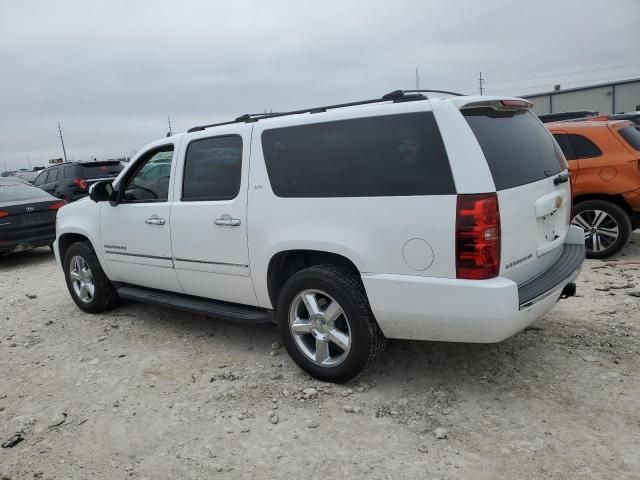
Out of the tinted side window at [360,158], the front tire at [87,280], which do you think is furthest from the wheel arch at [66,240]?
the tinted side window at [360,158]

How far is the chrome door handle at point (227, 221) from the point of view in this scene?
3.87 metres

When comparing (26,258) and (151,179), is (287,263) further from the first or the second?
(26,258)

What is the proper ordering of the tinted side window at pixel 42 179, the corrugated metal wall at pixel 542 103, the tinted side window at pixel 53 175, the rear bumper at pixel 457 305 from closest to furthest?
the rear bumper at pixel 457 305
the tinted side window at pixel 53 175
the tinted side window at pixel 42 179
the corrugated metal wall at pixel 542 103

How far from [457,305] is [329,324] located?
3.05 ft

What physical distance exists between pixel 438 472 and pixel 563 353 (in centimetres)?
173

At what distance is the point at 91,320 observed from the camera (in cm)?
548

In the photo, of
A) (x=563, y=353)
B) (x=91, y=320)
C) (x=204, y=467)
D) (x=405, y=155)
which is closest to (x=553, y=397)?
(x=563, y=353)

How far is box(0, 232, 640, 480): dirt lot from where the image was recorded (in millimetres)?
2781

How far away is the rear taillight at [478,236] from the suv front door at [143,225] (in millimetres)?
2560

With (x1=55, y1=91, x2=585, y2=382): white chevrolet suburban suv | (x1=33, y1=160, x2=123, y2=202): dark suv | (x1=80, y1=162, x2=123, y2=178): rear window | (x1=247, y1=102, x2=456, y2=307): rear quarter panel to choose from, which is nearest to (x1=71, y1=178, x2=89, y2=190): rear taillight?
(x1=33, y1=160, x2=123, y2=202): dark suv

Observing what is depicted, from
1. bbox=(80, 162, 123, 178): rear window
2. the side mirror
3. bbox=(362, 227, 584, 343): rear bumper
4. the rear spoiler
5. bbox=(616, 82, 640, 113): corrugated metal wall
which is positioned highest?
bbox=(616, 82, 640, 113): corrugated metal wall

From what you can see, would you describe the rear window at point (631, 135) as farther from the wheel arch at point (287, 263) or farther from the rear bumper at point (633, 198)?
the wheel arch at point (287, 263)

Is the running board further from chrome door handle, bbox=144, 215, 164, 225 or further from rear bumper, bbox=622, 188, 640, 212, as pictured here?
rear bumper, bbox=622, 188, 640, 212

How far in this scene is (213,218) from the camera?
4035 millimetres
